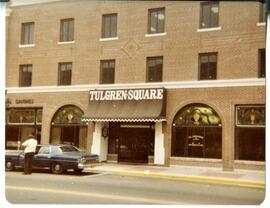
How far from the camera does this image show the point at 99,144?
20.0 meters

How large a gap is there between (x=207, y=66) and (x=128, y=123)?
4.78 m

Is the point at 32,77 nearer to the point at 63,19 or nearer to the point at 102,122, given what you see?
the point at 63,19

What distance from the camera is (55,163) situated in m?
15.1

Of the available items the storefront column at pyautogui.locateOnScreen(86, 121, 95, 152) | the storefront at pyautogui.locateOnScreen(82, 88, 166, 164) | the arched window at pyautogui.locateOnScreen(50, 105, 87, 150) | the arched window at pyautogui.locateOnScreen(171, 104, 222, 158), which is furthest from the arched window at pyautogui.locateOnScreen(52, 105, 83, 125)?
the arched window at pyautogui.locateOnScreen(171, 104, 222, 158)

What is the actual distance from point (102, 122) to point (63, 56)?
157 inches

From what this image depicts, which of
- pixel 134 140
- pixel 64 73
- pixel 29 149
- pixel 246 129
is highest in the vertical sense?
pixel 64 73

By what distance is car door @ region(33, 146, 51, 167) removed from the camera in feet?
49.6

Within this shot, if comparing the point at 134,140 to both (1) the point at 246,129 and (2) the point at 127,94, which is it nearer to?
(2) the point at 127,94

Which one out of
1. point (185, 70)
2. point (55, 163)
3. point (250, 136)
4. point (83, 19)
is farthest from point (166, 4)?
point (55, 163)

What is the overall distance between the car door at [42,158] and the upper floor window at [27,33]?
4323 mm

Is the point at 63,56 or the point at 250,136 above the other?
the point at 63,56

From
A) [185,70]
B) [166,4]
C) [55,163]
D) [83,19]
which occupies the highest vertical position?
[166,4]

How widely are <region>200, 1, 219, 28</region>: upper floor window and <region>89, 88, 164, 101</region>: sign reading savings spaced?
12.1 feet

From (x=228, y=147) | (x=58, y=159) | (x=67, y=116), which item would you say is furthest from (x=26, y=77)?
(x=228, y=147)
